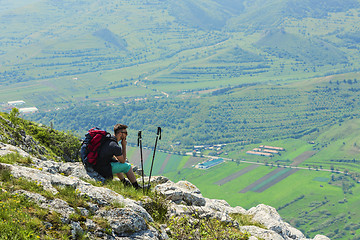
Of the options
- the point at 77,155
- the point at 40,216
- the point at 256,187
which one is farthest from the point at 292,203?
the point at 40,216

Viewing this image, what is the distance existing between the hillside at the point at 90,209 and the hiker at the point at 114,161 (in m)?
0.35

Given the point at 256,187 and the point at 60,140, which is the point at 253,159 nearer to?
the point at 256,187

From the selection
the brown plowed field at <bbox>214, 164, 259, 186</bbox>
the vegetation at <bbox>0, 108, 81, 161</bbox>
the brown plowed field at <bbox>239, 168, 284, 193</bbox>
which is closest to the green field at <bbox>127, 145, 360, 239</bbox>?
the brown plowed field at <bbox>239, 168, 284, 193</bbox>

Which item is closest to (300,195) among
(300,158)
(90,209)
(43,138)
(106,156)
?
(300,158)

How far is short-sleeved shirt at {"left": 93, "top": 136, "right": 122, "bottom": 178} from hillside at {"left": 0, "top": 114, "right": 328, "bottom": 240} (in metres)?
0.26

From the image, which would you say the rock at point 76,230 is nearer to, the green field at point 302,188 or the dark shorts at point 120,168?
the dark shorts at point 120,168

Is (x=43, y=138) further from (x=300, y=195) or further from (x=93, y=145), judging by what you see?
(x=300, y=195)

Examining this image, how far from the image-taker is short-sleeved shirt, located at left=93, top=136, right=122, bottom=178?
515 inches

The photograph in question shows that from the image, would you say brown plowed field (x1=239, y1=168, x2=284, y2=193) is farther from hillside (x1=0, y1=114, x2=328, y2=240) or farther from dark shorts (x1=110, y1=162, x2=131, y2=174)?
dark shorts (x1=110, y1=162, x2=131, y2=174)

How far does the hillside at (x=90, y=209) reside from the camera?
8.81m

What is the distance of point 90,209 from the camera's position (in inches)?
402

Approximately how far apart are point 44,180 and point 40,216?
5.78 ft

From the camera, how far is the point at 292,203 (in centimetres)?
14462

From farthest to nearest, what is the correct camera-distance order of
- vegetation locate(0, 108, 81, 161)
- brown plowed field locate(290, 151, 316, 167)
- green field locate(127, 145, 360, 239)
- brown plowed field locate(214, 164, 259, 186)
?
brown plowed field locate(290, 151, 316, 167), brown plowed field locate(214, 164, 259, 186), green field locate(127, 145, 360, 239), vegetation locate(0, 108, 81, 161)
